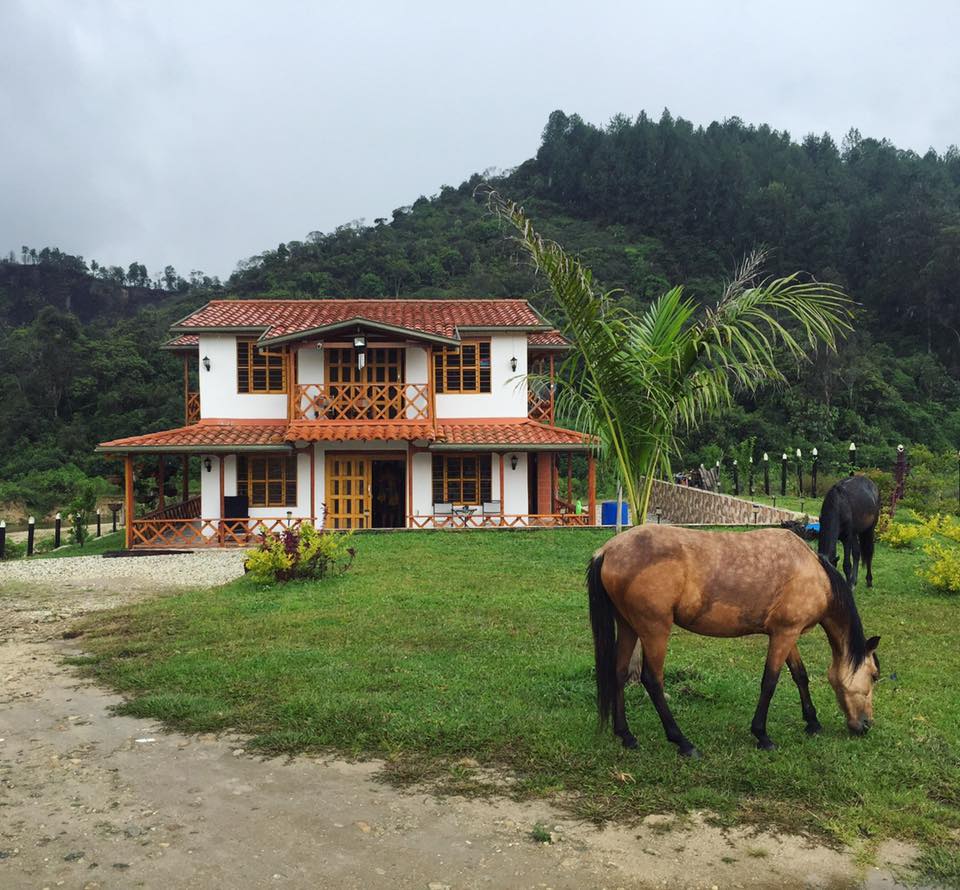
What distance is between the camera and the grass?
190 inches

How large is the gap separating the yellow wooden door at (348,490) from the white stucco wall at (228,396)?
2082mm

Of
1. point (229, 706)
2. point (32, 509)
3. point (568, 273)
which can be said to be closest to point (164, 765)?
point (229, 706)

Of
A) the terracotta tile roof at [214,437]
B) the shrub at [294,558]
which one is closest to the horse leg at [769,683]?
the shrub at [294,558]

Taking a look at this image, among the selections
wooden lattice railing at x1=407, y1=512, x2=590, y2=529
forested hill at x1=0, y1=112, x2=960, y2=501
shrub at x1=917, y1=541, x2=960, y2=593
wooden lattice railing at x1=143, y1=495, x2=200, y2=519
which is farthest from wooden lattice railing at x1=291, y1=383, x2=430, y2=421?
forested hill at x1=0, y1=112, x2=960, y2=501

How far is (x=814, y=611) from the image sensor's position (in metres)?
5.59

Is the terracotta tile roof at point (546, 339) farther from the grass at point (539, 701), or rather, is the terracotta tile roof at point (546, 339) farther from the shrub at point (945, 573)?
the shrub at point (945, 573)

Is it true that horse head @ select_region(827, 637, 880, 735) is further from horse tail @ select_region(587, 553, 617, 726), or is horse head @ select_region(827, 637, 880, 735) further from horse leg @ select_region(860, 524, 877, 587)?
horse leg @ select_region(860, 524, 877, 587)

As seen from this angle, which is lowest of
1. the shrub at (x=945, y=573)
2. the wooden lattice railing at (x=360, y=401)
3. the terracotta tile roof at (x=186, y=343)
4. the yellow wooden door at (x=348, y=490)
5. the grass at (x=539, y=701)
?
the grass at (x=539, y=701)

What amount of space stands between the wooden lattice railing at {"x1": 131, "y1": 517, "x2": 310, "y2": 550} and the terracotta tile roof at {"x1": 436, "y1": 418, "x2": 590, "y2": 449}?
14.0 ft

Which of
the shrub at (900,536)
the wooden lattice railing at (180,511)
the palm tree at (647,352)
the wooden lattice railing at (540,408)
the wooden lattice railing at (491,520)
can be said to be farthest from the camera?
the wooden lattice railing at (540,408)

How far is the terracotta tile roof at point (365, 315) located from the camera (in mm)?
20592

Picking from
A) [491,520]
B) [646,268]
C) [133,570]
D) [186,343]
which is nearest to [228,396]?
[186,343]

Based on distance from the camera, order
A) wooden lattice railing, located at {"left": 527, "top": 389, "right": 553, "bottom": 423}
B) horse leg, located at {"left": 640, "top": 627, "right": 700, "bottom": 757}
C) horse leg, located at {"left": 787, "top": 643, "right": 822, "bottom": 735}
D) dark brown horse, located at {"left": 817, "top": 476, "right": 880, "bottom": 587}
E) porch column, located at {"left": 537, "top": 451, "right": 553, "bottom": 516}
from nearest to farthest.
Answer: horse leg, located at {"left": 640, "top": 627, "right": 700, "bottom": 757} < horse leg, located at {"left": 787, "top": 643, "right": 822, "bottom": 735} < dark brown horse, located at {"left": 817, "top": 476, "right": 880, "bottom": 587} < porch column, located at {"left": 537, "top": 451, "right": 553, "bottom": 516} < wooden lattice railing, located at {"left": 527, "top": 389, "right": 553, "bottom": 423}

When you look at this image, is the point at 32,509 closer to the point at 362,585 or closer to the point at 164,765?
the point at 362,585
